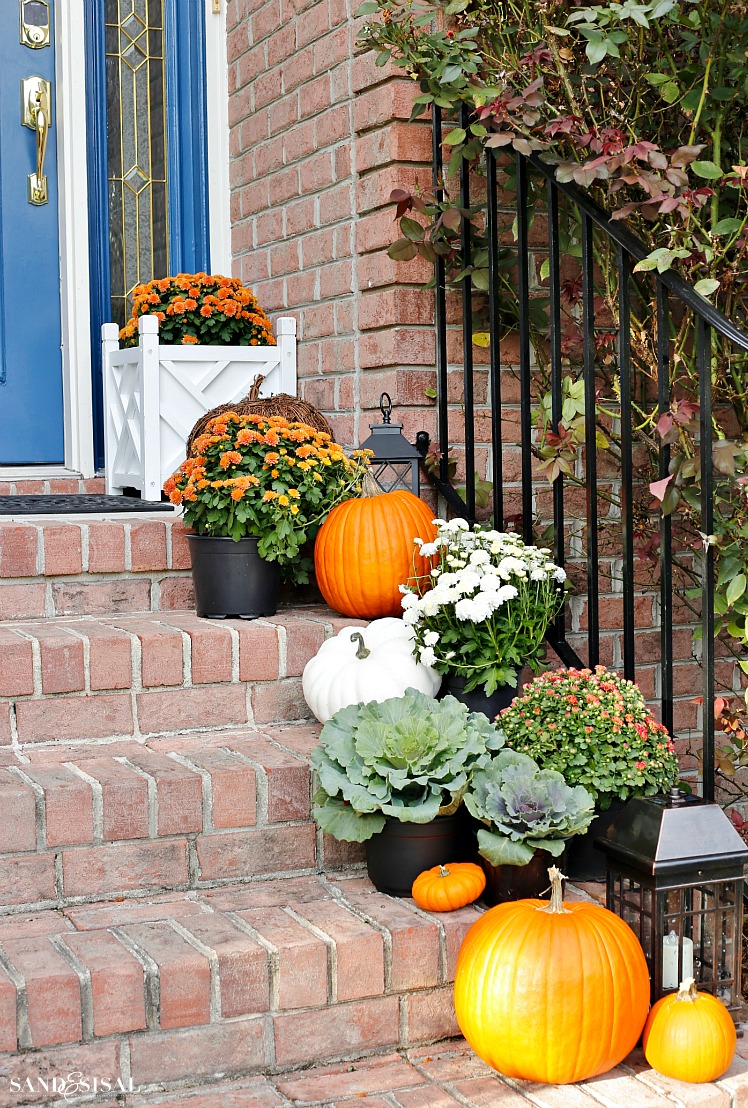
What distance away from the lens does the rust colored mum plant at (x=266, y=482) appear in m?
2.51

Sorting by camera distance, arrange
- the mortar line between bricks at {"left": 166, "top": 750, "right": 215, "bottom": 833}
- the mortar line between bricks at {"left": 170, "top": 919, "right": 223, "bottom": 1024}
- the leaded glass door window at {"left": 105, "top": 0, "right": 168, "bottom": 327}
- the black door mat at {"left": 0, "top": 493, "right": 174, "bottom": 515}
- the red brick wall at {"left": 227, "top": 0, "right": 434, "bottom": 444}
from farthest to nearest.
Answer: the leaded glass door window at {"left": 105, "top": 0, "right": 168, "bottom": 327}, the black door mat at {"left": 0, "top": 493, "right": 174, "bottom": 515}, the red brick wall at {"left": 227, "top": 0, "right": 434, "bottom": 444}, the mortar line between bricks at {"left": 166, "top": 750, "right": 215, "bottom": 833}, the mortar line between bricks at {"left": 170, "top": 919, "right": 223, "bottom": 1024}

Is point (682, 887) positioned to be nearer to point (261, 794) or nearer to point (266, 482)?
point (261, 794)

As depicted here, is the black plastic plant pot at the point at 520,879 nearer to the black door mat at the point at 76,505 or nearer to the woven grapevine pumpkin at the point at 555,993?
the woven grapevine pumpkin at the point at 555,993

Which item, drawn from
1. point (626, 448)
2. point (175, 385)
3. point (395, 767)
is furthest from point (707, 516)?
point (175, 385)

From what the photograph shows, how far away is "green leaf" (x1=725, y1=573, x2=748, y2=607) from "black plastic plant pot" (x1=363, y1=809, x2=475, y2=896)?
642 millimetres

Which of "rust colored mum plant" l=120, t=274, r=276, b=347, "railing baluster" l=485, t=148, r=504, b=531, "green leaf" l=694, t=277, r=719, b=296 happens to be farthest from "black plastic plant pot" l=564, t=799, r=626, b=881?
"rust colored mum plant" l=120, t=274, r=276, b=347

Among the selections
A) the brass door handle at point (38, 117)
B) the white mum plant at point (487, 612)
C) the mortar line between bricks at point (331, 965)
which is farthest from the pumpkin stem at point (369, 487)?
the brass door handle at point (38, 117)

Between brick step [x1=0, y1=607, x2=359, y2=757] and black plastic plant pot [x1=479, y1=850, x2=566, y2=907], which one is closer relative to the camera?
black plastic plant pot [x1=479, y1=850, x2=566, y2=907]

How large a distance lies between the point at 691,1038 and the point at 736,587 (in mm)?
808

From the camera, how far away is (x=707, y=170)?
223 centimetres

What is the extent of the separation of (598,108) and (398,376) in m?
0.70

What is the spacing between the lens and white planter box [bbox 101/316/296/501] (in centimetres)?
314

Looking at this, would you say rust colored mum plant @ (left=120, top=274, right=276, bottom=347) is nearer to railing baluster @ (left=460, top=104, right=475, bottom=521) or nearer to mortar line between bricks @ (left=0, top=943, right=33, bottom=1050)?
railing baluster @ (left=460, top=104, right=475, bottom=521)

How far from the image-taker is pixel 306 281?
3.13 m
